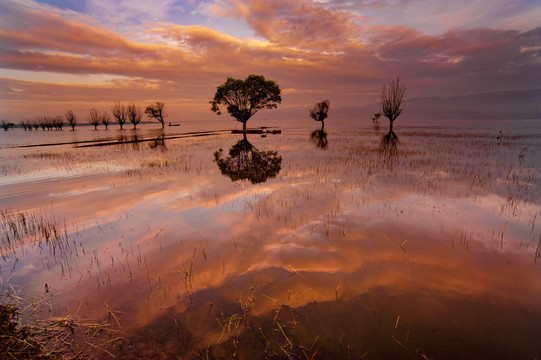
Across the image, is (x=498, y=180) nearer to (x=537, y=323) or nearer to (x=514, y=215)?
(x=514, y=215)

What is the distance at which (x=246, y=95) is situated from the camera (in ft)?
201

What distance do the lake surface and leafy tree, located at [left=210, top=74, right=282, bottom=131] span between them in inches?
2006

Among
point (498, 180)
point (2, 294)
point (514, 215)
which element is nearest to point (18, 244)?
point (2, 294)

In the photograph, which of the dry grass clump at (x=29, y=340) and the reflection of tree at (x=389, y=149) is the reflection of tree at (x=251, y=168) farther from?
the dry grass clump at (x=29, y=340)

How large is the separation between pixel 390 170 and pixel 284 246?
1394 cm

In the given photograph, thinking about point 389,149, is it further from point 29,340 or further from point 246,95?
point 246,95

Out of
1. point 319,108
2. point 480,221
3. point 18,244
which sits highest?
point 319,108

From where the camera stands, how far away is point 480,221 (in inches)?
358

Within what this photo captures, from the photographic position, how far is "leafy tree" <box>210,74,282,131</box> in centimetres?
5894

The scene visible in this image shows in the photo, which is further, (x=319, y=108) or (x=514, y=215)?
(x=319, y=108)

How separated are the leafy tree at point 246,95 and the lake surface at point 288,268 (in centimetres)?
5096

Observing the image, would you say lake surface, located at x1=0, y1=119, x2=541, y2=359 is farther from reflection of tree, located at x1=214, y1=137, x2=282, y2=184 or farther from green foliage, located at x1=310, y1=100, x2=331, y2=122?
green foliage, located at x1=310, y1=100, x2=331, y2=122

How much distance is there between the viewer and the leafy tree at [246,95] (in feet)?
193

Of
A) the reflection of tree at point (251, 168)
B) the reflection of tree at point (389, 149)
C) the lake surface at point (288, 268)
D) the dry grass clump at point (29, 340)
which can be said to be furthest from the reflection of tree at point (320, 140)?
the dry grass clump at point (29, 340)
